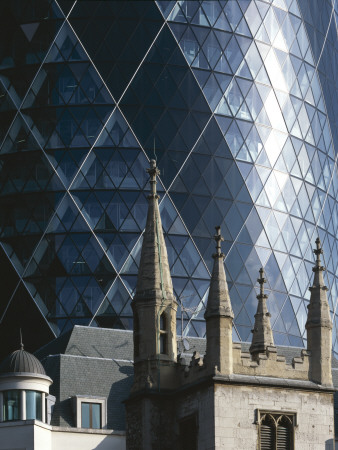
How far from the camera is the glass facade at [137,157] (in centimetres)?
8812

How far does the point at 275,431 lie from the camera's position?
5425 cm

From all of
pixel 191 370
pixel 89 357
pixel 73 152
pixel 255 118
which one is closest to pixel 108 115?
pixel 73 152

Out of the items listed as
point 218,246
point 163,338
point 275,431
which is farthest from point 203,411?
point 218,246

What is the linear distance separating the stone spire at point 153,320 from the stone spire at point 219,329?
1835 mm

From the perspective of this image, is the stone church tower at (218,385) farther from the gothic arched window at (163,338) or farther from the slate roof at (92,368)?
the slate roof at (92,368)

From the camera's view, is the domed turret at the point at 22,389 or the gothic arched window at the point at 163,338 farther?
the domed turret at the point at 22,389

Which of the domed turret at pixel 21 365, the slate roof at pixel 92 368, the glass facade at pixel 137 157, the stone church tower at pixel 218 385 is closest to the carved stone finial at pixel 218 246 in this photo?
the stone church tower at pixel 218 385

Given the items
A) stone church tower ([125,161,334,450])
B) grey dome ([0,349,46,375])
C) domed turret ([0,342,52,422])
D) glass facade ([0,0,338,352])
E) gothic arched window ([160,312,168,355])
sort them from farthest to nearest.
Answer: glass facade ([0,0,338,352]), grey dome ([0,349,46,375]), domed turret ([0,342,52,422]), gothic arched window ([160,312,168,355]), stone church tower ([125,161,334,450])

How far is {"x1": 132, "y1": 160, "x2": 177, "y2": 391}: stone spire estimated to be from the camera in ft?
184

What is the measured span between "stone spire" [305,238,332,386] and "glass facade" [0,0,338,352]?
1119 inches

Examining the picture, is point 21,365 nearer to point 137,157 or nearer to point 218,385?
point 218,385

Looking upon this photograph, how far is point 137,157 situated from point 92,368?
1921 centimetres

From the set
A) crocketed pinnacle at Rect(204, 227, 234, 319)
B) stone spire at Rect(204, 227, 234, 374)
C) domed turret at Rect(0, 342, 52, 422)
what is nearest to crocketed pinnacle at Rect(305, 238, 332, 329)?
crocketed pinnacle at Rect(204, 227, 234, 319)

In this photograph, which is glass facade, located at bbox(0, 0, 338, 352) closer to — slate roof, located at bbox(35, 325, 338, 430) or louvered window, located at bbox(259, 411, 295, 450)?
slate roof, located at bbox(35, 325, 338, 430)
